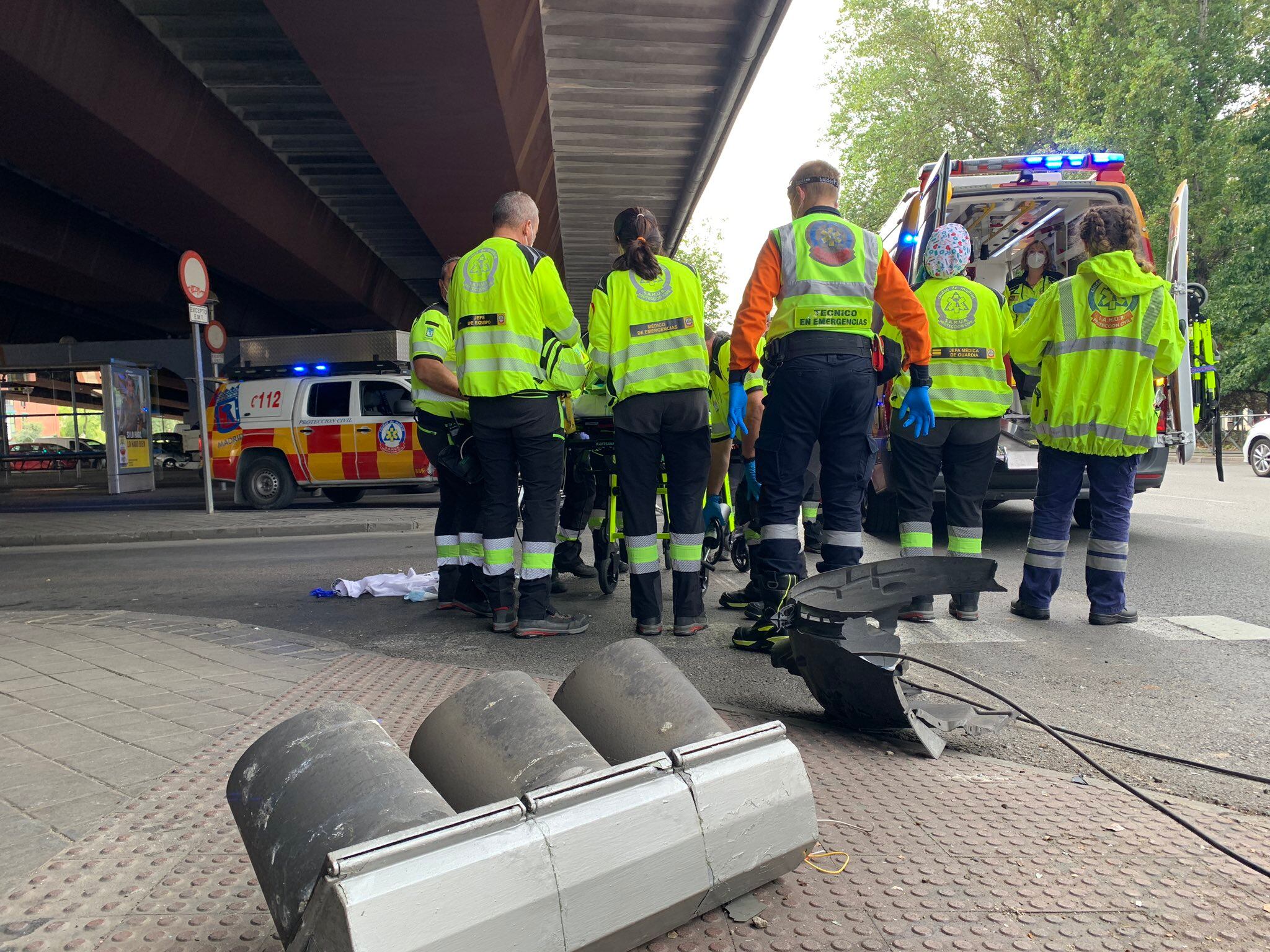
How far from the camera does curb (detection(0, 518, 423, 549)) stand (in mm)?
9457

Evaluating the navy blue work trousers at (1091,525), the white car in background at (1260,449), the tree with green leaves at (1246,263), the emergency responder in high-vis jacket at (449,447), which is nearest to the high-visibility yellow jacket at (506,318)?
the emergency responder in high-vis jacket at (449,447)

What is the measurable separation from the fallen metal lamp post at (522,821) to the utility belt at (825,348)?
2439 mm

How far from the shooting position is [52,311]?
24.0 m

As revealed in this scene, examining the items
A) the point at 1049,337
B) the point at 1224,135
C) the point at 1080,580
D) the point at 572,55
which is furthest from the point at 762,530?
the point at 1224,135

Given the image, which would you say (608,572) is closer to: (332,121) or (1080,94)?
(332,121)

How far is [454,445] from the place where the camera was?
4.99 meters

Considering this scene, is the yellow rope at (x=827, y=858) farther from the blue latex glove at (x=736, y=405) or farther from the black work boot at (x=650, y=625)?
the blue latex glove at (x=736, y=405)

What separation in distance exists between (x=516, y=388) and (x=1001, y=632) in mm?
2700

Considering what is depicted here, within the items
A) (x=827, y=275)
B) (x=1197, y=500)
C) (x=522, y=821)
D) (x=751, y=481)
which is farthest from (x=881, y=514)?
(x=522, y=821)

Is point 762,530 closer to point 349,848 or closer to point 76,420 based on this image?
point 349,848

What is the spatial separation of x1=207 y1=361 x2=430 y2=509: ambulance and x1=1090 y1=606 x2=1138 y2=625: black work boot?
905cm

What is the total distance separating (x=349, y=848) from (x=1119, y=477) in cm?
449

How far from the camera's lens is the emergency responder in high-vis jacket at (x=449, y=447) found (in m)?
4.94

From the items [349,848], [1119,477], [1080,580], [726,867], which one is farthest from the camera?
[1080,580]
